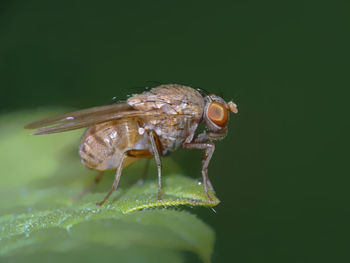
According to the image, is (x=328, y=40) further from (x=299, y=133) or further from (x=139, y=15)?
(x=139, y=15)

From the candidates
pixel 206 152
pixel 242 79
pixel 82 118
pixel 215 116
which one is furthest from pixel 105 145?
pixel 242 79

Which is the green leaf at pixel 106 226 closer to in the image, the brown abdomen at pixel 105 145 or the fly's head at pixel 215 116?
the brown abdomen at pixel 105 145

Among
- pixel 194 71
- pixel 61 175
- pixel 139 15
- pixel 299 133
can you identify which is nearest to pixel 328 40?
pixel 299 133

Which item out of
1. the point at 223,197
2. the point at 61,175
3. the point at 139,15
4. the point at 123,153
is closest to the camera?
the point at 123,153

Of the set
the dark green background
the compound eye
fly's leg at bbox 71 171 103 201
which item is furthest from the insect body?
the dark green background

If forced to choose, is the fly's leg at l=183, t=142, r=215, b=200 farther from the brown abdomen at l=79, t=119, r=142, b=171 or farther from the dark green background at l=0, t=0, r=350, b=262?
the brown abdomen at l=79, t=119, r=142, b=171

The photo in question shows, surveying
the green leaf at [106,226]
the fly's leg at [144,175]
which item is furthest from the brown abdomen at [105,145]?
the fly's leg at [144,175]
